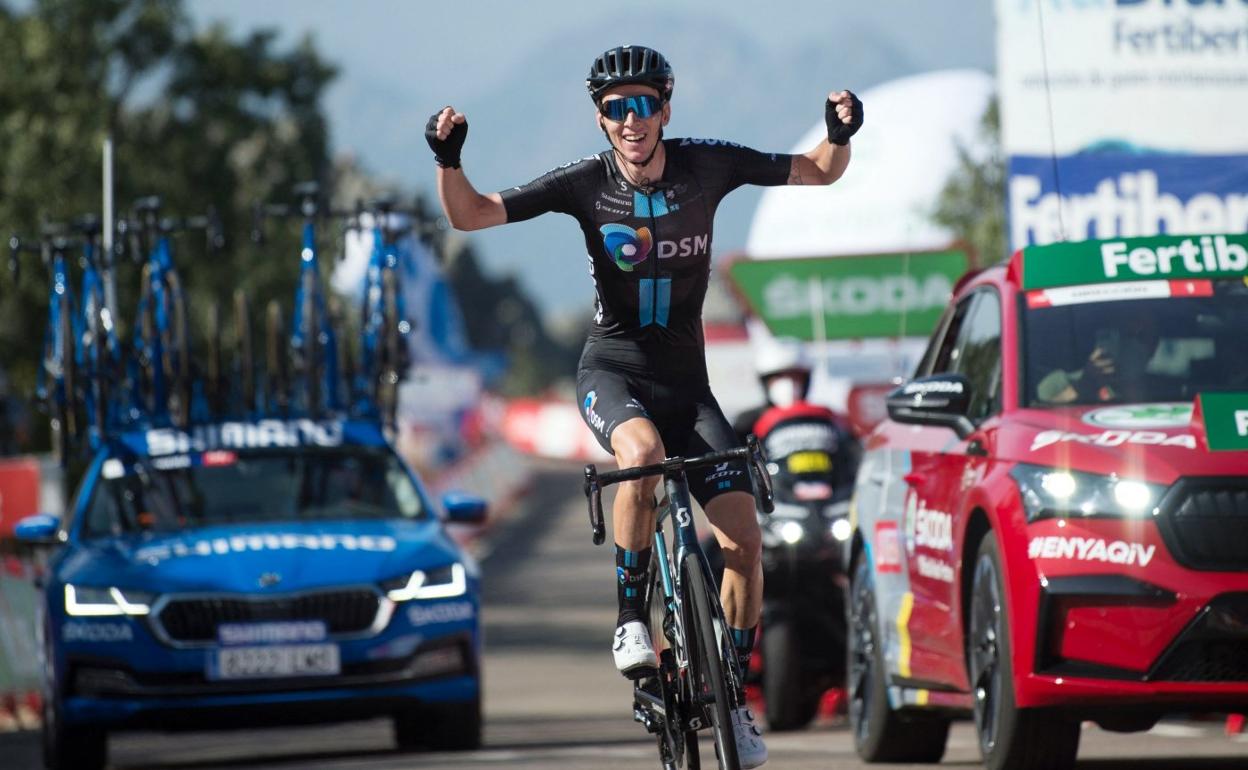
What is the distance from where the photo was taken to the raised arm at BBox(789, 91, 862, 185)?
819cm

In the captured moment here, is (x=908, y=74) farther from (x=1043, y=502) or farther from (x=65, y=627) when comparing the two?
(x=1043, y=502)

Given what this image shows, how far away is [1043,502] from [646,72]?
6.42ft

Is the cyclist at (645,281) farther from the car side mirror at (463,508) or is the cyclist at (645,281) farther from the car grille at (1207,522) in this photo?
the car side mirror at (463,508)

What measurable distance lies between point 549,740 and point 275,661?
2.04m

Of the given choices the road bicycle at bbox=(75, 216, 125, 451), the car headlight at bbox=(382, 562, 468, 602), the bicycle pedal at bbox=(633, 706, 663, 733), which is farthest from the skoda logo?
the road bicycle at bbox=(75, 216, 125, 451)

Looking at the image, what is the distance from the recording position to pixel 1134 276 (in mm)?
9977

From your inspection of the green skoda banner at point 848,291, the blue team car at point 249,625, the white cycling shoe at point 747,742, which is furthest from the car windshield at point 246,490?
the green skoda banner at point 848,291

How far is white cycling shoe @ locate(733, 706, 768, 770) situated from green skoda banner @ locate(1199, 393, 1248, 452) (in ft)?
6.56

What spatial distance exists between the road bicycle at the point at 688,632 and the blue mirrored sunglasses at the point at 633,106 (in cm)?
104

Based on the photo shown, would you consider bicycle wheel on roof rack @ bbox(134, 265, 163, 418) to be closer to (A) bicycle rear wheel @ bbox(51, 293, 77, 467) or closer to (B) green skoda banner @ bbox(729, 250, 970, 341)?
(A) bicycle rear wheel @ bbox(51, 293, 77, 467)

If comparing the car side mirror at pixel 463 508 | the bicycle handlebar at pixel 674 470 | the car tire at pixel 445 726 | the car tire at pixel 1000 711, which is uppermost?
the bicycle handlebar at pixel 674 470

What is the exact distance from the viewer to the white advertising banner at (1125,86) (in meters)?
16.5

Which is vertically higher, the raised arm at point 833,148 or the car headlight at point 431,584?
the raised arm at point 833,148

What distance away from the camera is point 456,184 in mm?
7938
